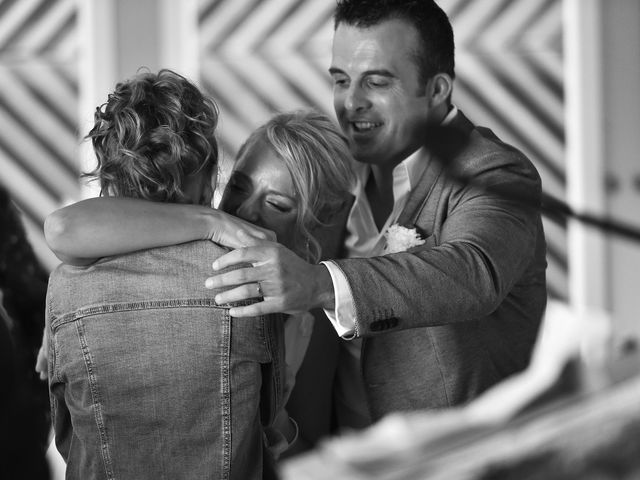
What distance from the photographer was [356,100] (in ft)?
5.50

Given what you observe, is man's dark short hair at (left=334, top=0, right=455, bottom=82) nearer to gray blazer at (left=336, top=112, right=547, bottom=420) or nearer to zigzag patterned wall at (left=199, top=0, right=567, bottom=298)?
gray blazer at (left=336, top=112, right=547, bottom=420)

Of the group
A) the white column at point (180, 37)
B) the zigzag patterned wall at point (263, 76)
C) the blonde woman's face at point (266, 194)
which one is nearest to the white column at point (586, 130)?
the zigzag patterned wall at point (263, 76)

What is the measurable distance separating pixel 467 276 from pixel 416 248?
21 centimetres

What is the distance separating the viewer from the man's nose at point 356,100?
5.50ft

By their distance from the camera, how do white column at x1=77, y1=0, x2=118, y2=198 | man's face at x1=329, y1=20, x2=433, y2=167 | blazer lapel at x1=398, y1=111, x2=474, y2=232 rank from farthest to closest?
white column at x1=77, y1=0, x2=118, y2=198 → man's face at x1=329, y1=20, x2=433, y2=167 → blazer lapel at x1=398, y1=111, x2=474, y2=232

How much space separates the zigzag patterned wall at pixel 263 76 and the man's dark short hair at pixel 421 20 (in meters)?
1.59

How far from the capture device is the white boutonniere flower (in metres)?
1.38

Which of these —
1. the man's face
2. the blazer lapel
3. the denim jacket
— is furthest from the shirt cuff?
the man's face

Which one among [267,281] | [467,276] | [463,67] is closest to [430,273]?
[467,276]

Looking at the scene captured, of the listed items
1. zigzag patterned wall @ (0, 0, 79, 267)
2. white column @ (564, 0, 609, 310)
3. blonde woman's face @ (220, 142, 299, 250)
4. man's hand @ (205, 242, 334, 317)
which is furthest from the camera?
white column @ (564, 0, 609, 310)

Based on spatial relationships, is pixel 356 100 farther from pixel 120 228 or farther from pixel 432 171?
pixel 120 228

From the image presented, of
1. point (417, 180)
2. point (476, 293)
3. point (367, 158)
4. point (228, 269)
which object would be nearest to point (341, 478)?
point (228, 269)

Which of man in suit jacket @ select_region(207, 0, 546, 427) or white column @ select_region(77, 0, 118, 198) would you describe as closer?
man in suit jacket @ select_region(207, 0, 546, 427)

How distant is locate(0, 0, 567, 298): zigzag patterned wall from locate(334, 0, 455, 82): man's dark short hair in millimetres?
1585
